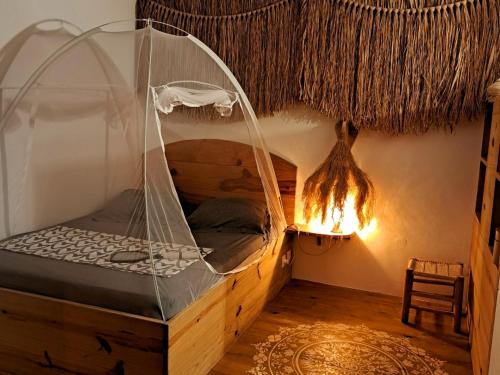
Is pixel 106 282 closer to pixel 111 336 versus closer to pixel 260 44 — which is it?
pixel 111 336

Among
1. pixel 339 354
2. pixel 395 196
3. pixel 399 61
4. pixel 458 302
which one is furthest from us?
pixel 395 196

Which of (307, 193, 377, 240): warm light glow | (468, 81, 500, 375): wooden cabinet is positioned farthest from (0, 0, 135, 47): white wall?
(468, 81, 500, 375): wooden cabinet

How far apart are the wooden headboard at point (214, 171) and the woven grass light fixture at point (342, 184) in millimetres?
567

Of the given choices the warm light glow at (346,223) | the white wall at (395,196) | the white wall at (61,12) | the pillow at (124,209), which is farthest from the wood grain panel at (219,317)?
the white wall at (61,12)

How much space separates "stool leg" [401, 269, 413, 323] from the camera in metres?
2.91

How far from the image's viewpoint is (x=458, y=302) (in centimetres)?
283

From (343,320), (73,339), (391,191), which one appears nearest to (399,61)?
(391,191)

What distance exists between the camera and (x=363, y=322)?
299 cm

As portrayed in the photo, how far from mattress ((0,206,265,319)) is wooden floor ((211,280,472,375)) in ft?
1.80

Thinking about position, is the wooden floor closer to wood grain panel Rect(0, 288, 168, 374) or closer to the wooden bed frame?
the wooden bed frame

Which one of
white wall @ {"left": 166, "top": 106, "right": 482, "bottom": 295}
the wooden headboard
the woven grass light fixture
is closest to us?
the wooden headboard

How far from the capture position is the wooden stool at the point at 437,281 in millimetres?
2828

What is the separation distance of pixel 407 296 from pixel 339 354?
2.21 feet

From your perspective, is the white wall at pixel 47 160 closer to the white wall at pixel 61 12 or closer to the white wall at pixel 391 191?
the white wall at pixel 61 12
